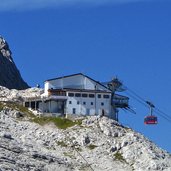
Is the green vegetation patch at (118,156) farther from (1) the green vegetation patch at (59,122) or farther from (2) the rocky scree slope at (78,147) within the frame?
(1) the green vegetation patch at (59,122)

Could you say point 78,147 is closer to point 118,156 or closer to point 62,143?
point 62,143

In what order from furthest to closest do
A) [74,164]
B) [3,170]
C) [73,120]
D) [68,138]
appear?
[73,120], [68,138], [74,164], [3,170]

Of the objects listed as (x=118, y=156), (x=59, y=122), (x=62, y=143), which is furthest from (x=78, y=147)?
(x=59, y=122)

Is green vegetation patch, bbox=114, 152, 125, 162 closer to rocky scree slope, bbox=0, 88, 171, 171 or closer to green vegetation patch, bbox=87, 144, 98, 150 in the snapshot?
rocky scree slope, bbox=0, 88, 171, 171

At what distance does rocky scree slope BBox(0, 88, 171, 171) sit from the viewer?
565ft

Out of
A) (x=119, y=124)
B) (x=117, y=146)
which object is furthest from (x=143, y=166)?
(x=119, y=124)

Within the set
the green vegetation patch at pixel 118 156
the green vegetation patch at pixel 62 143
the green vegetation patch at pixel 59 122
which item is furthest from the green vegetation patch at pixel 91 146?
the green vegetation patch at pixel 59 122

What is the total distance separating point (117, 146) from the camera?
607 ft

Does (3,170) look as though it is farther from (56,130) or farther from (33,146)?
(56,130)

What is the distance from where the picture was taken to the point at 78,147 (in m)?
184

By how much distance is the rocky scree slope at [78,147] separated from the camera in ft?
565

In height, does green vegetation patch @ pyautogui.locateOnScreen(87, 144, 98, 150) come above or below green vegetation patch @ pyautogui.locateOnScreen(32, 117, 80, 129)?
below

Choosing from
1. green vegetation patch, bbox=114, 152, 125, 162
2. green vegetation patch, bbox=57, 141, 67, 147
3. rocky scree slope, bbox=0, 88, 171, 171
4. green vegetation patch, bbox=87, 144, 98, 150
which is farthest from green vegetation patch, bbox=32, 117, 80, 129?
green vegetation patch, bbox=114, 152, 125, 162

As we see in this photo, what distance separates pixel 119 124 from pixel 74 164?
24.8m
